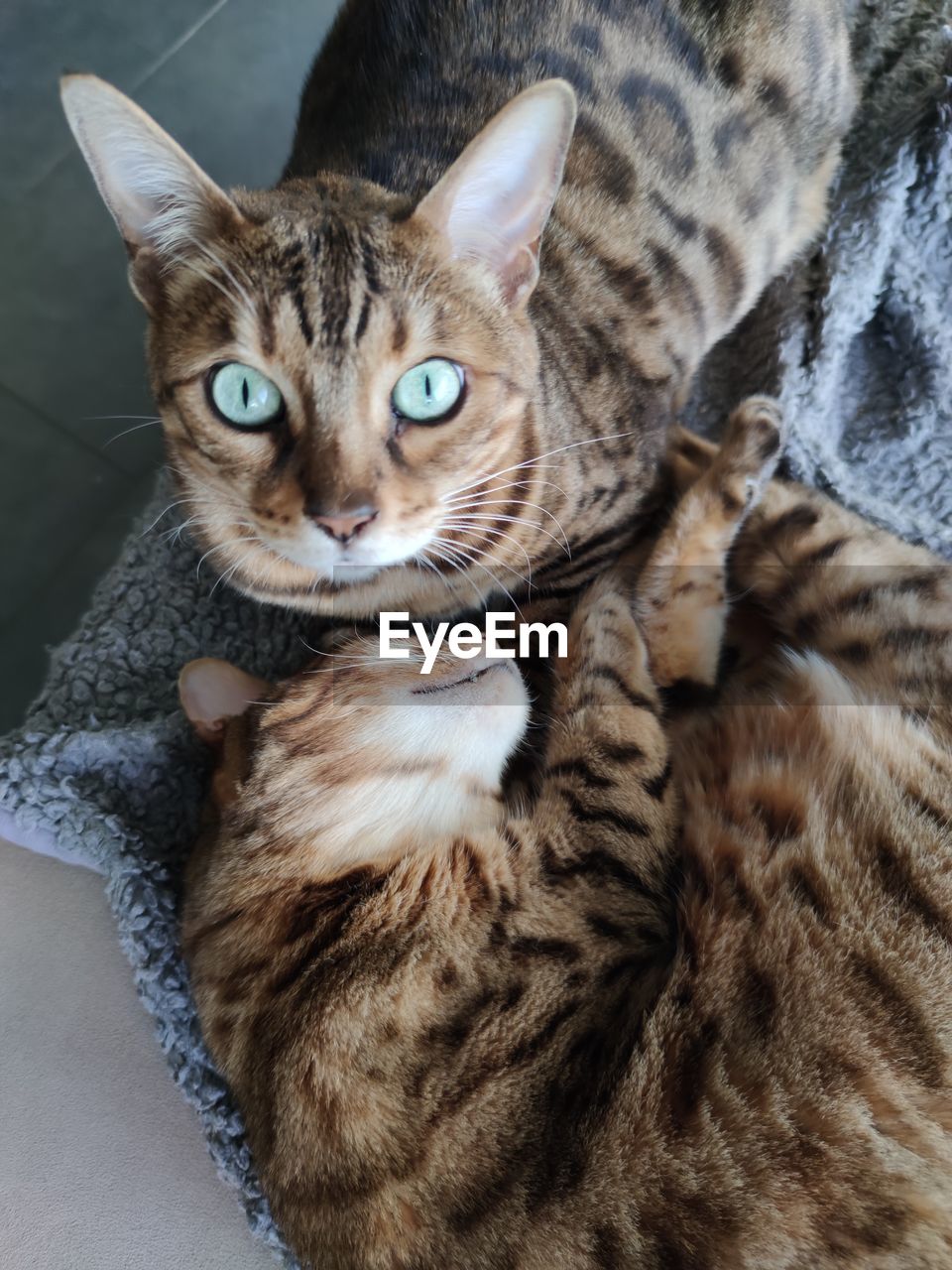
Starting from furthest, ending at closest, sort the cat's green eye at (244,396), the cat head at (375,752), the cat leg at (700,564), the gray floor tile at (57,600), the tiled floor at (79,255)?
the tiled floor at (79,255) → the gray floor tile at (57,600) → the cat leg at (700,564) → the cat head at (375,752) → the cat's green eye at (244,396)

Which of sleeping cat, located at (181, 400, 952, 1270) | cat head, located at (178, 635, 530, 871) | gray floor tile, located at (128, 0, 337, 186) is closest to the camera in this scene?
sleeping cat, located at (181, 400, 952, 1270)

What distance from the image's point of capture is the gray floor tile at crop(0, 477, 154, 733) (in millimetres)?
1872

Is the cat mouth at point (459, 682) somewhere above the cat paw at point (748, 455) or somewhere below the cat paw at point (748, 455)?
below

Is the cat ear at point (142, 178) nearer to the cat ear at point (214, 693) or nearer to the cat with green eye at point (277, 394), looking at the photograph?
the cat with green eye at point (277, 394)

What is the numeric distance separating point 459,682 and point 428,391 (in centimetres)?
39

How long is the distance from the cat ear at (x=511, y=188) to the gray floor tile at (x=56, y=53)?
1674 millimetres

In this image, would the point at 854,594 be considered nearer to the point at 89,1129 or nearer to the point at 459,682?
the point at 459,682

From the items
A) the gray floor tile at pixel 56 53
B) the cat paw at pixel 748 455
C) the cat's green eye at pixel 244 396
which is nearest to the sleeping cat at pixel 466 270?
the cat's green eye at pixel 244 396

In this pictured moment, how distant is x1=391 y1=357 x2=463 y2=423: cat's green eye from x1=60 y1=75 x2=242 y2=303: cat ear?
266 mm

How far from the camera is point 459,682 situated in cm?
124

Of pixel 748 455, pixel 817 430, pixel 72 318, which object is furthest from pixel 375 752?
pixel 72 318

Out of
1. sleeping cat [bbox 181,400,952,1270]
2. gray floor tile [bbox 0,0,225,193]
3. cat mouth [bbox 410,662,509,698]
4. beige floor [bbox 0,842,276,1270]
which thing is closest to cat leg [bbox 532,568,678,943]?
sleeping cat [bbox 181,400,952,1270]

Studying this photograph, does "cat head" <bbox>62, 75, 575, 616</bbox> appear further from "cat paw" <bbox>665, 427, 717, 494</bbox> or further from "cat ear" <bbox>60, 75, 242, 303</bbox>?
"cat paw" <bbox>665, 427, 717, 494</bbox>

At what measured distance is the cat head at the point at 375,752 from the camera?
119 cm
